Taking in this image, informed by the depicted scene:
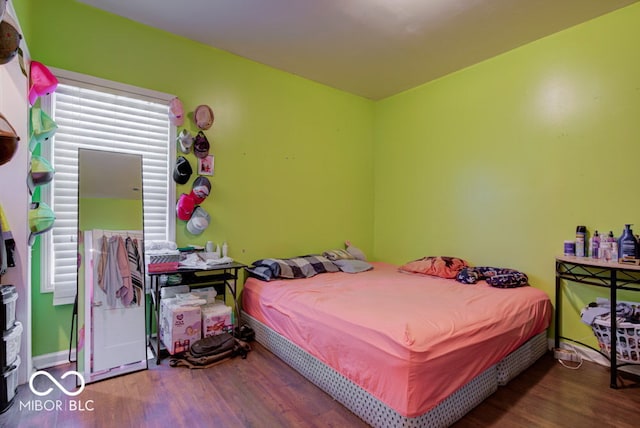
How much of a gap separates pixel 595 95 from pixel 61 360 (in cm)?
464

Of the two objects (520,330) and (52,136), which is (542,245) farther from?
(52,136)

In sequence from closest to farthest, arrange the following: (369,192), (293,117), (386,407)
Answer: (386,407) → (293,117) → (369,192)

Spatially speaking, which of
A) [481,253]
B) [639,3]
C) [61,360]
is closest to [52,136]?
[61,360]

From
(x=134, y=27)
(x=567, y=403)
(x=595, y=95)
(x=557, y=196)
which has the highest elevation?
(x=134, y=27)

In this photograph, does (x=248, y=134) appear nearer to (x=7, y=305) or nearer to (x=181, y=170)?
(x=181, y=170)

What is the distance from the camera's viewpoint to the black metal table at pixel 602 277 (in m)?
2.08

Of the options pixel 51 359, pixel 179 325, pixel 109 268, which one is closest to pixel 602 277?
pixel 179 325

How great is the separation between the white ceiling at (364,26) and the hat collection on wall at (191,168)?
688 millimetres

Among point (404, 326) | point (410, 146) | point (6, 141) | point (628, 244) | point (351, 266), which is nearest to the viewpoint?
point (6, 141)

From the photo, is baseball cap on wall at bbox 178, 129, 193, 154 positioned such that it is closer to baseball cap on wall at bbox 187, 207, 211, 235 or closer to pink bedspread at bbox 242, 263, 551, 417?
baseball cap on wall at bbox 187, 207, 211, 235

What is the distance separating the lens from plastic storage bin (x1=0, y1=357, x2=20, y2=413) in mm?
1749

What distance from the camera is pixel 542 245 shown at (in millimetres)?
2797

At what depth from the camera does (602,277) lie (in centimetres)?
234

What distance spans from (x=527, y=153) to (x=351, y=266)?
6.58ft
